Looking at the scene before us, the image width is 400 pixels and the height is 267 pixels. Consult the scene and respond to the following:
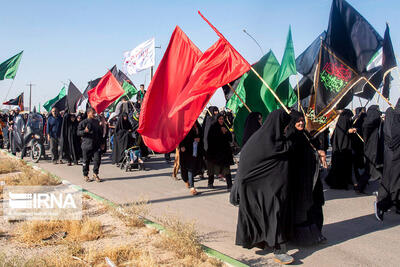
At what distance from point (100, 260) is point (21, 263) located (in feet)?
2.63

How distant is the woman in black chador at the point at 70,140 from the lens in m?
12.4

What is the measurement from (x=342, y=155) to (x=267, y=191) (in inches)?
187

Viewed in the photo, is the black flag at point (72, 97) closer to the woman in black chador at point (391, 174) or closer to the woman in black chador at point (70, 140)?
the woman in black chador at point (70, 140)

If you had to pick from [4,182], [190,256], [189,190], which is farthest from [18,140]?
[190,256]

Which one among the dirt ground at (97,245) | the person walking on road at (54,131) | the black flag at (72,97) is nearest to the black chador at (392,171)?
the dirt ground at (97,245)


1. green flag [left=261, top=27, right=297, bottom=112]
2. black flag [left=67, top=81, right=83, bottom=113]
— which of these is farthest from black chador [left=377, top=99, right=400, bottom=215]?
black flag [left=67, top=81, right=83, bottom=113]

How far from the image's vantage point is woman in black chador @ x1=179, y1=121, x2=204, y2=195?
7801 millimetres

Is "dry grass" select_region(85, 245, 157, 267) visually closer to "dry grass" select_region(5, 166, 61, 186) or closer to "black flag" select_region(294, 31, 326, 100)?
"dry grass" select_region(5, 166, 61, 186)

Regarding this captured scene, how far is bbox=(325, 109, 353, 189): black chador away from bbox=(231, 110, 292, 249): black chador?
434cm

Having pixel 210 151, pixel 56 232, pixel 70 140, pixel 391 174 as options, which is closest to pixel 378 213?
pixel 391 174

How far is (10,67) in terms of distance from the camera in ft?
50.1

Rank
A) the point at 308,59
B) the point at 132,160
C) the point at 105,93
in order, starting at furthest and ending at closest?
1. the point at 132,160
2. the point at 105,93
3. the point at 308,59

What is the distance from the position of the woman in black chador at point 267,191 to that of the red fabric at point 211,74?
1.67m

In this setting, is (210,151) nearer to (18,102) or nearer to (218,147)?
(218,147)
